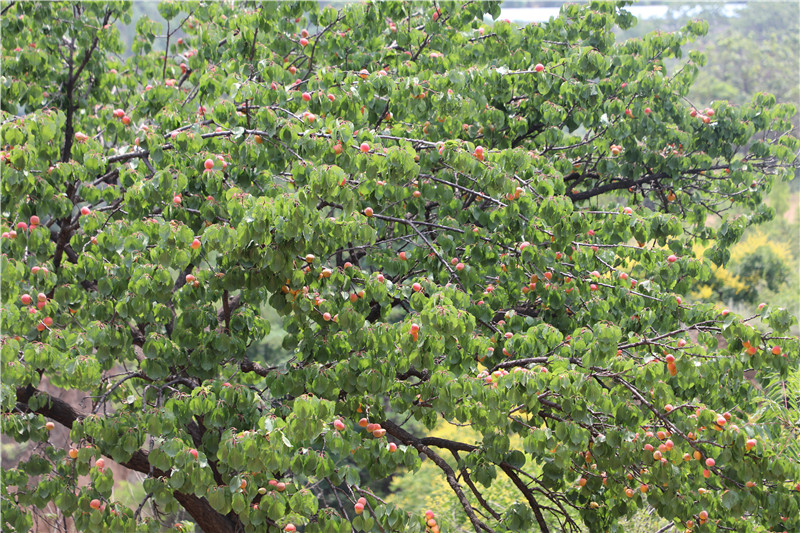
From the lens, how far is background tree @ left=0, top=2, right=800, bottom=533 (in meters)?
4.04

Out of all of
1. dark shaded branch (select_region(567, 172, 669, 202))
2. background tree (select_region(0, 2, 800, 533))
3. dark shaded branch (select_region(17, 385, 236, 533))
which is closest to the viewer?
background tree (select_region(0, 2, 800, 533))

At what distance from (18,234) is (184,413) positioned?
1.37 meters

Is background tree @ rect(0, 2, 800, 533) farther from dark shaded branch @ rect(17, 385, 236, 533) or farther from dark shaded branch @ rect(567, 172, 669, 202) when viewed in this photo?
dark shaded branch @ rect(567, 172, 669, 202)

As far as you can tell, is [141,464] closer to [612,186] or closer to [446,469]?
[446,469]

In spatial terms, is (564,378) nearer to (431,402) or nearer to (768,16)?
(431,402)

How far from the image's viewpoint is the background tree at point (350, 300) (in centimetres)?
404

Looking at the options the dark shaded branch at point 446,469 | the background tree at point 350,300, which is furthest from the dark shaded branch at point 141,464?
the dark shaded branch at point 446,469

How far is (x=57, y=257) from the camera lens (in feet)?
17.5

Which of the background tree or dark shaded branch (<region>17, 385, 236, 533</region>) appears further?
dark shaded branch (<region>17, 385, 236, 533</region>)

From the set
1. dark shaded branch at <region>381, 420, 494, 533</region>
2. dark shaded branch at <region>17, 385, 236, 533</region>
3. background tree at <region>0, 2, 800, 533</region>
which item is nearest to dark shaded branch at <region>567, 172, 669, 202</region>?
background tree at <region>0, 2, 800, 533</region>

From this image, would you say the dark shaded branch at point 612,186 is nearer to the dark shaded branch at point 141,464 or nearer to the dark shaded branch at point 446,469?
the dark shaded branch at point 446,469

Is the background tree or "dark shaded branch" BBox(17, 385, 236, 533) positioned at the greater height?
the background tree

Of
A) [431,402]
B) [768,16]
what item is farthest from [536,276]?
[768,16]

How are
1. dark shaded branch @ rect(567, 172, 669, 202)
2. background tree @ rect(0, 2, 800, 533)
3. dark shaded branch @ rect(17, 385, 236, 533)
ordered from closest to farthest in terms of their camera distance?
background tree @ rect(0, 2, 800, 533)
dark shaded branch @ rect(17, 385, 236, 533)
dark shaded branch @ rect(567, 172, 669, 202)
